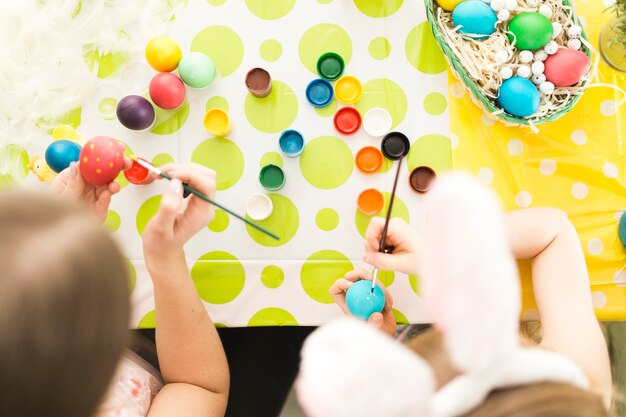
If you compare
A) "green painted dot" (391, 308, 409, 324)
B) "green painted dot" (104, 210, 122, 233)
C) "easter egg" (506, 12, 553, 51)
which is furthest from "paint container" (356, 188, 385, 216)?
"green painted dot" (104, 210, 122, 233)

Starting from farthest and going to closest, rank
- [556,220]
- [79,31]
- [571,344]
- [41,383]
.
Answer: [79,31] < [556,220] < [571,344] < [41,383]

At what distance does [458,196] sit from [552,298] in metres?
0.71

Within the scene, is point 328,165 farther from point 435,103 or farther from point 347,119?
point 435,103

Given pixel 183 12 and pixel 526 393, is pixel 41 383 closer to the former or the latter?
pixel 526 393

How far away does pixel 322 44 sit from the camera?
1.06 metres

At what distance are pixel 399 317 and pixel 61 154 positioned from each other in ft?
2.56

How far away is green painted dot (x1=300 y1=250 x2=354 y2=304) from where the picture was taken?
3.39 feet

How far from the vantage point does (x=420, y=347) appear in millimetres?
540

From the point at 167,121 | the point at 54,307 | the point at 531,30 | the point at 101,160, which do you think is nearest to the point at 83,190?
the point at 101,160

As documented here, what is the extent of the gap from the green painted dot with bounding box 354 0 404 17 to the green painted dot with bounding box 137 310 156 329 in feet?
2.66

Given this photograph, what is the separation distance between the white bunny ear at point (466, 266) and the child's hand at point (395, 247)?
0.52m

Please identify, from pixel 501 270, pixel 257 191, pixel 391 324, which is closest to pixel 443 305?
pixel 501 270

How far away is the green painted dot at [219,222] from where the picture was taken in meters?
1.05

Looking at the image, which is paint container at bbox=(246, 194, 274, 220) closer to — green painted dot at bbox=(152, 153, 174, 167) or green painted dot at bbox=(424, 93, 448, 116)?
green painted dot at bbox=(152, 153, 174, 167)
